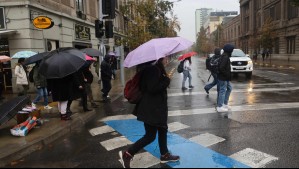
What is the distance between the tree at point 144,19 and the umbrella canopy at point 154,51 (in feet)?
77.6

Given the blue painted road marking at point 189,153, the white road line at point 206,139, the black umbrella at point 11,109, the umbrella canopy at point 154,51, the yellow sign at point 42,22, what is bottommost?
the blue painted road marking at point 189,153

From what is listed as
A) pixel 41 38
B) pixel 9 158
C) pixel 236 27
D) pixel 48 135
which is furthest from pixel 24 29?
pixel 236 27

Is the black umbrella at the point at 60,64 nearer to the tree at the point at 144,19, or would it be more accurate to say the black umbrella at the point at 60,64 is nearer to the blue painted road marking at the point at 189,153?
the blue painted road marking at the point at 189,153

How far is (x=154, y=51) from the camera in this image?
4355 mm

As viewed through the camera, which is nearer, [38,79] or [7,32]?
[38,79]

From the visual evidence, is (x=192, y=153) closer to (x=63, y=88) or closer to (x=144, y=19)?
(x=63, y=88)

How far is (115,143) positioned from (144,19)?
25.2m

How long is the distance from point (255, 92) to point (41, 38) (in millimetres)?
10513

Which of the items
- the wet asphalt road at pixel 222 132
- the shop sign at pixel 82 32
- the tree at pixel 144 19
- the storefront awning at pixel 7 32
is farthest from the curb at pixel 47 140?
the tree at pixel 144 19

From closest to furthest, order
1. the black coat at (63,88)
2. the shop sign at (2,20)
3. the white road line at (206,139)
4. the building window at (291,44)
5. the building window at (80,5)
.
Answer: the white road line at (206,139), the black coat at (63,88), the shop sign at (2,20), the building window at (80,5), the building window at (291,44)

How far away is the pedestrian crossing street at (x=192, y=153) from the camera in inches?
190

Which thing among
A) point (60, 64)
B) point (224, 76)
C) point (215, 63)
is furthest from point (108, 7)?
point (224, 76)

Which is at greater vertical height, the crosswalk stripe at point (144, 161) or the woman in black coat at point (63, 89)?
the woman in black coat at point (63, 89)

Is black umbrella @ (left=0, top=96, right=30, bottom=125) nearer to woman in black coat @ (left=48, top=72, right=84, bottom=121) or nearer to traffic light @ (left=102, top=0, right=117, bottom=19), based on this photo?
woman in black coat @ (left=48, top=72, right=84, bottom=121)
